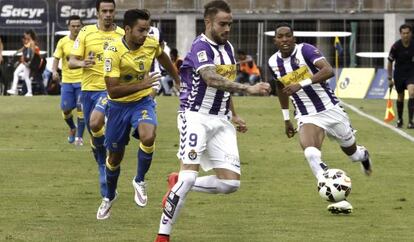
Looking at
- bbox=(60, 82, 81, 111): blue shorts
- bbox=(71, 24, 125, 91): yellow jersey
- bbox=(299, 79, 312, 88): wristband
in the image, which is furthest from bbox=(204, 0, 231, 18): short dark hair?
bbox=(60, 82, 81, 111): blue shorts

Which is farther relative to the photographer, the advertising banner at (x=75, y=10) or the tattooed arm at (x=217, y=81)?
the advertising banner at (x=75, y=10)

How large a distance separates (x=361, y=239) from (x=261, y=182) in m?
5.36

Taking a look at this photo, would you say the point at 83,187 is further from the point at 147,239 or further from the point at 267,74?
the point at 267,74

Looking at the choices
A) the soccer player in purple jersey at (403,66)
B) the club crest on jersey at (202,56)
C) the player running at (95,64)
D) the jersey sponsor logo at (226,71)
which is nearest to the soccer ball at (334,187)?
the jersey sponsor logo at (226,71)

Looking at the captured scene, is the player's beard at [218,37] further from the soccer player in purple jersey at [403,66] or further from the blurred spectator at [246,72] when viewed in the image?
the blurred spectator at [246,72]

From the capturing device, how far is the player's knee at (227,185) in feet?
38.8

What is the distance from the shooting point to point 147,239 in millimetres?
11758

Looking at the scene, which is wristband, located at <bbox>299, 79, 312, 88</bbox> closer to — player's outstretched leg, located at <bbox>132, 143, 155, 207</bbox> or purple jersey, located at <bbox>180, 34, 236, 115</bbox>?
player's outstretched leg, located at <bbox>132, 143, 155, 207</bbox>

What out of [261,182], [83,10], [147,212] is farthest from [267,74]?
[147,212]

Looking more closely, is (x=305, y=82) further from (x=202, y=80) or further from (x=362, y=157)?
(x=202, y=80)

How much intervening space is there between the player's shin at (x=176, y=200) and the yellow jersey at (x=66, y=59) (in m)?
11.2

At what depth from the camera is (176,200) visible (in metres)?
11.3

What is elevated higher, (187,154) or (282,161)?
(187,154)

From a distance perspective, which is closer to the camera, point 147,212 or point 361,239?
point 361,239
